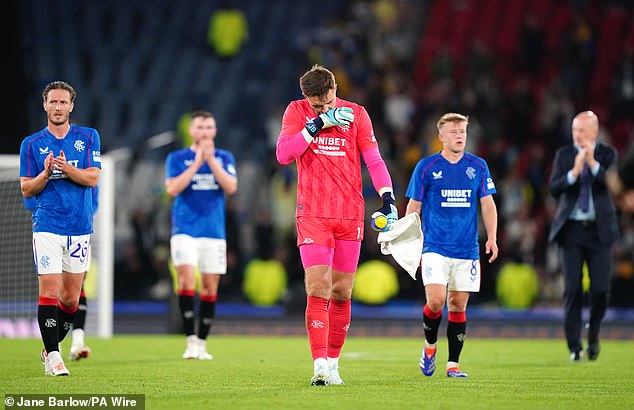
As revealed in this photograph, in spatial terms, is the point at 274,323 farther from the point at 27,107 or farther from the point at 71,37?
the point at 71,37

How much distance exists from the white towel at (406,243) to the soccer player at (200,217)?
10.7 feet

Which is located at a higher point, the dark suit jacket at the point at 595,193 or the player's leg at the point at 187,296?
the dark suit jacket at the point at 595,193

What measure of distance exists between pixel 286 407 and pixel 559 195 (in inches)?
222

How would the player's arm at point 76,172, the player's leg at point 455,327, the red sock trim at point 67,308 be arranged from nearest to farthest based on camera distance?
the player's arm at point 76,172 < the player's leg at point 455,327 < the red sock trim at point 67,308

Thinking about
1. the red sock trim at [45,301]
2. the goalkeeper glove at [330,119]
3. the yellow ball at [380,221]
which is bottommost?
the red sock trim at [45,301]

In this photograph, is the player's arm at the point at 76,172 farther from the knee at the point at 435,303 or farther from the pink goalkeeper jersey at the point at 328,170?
the knee at the point at 435,303

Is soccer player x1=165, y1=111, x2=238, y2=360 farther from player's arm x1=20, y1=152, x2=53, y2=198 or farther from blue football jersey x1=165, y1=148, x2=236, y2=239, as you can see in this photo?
player's arm x1=20, y1=152, x2=53, y2=198

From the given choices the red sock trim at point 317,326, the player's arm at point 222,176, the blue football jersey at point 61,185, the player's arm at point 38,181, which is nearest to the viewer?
the red sock trim at point 317,326

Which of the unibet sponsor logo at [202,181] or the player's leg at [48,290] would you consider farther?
the unibet sponsor logo at [202,181]

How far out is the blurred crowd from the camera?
19.7 metres

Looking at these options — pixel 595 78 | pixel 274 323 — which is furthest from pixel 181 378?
pixel 595 78

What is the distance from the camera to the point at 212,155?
443 inches

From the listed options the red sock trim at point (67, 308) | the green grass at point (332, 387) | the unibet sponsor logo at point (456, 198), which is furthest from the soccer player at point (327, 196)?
the red sock trim at point (67, 308)

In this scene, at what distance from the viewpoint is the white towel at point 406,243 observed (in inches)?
328
